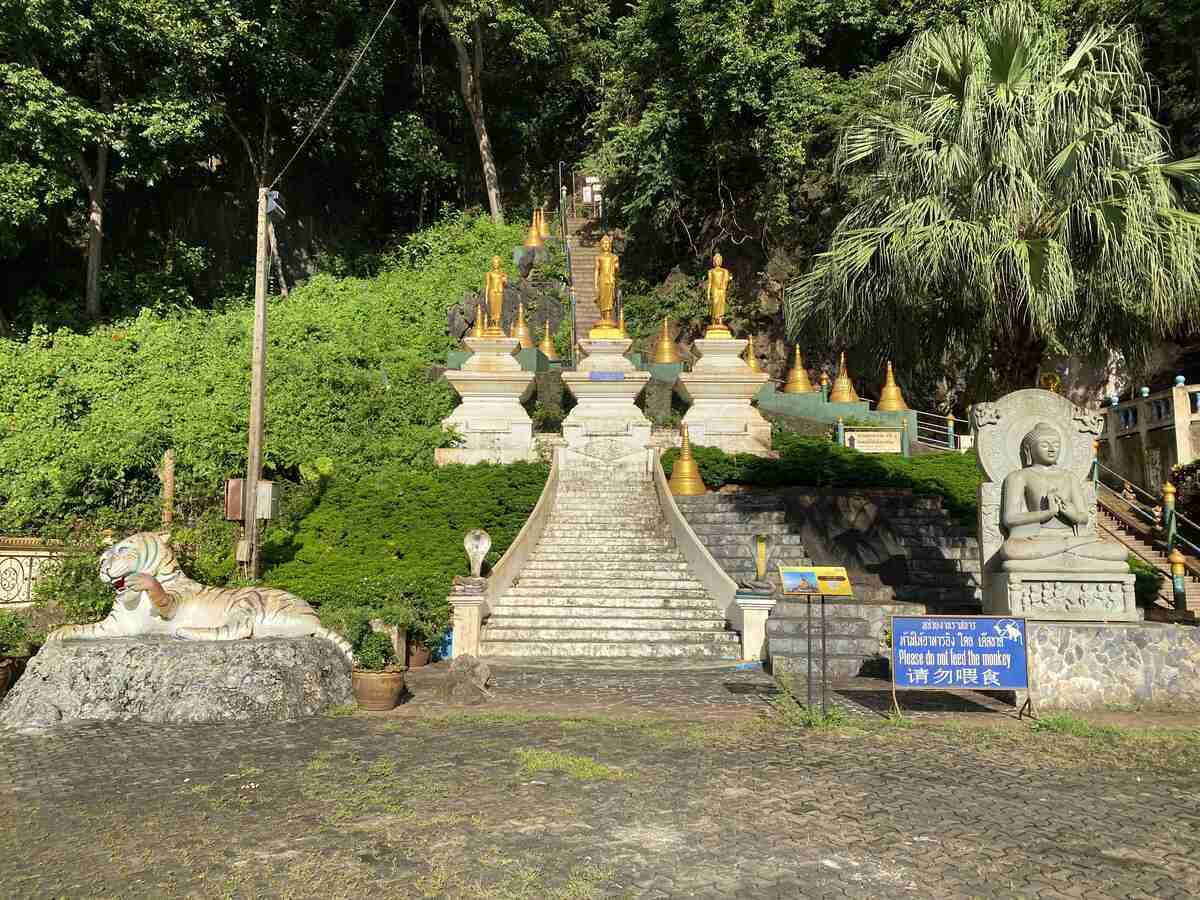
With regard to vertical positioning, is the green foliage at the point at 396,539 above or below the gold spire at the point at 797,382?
below

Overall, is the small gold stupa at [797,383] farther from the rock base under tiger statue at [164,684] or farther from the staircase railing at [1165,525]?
the rock base under tiger statue at [164,684]

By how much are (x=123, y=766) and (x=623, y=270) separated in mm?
30182

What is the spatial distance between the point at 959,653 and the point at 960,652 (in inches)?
0.5

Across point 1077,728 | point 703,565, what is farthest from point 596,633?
point 1077,728

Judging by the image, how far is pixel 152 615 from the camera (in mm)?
8914

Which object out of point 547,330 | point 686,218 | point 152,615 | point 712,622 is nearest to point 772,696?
point 712,622

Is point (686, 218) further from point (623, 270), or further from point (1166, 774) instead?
point (1166, 774)

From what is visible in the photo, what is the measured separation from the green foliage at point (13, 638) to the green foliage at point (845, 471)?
11883 mm

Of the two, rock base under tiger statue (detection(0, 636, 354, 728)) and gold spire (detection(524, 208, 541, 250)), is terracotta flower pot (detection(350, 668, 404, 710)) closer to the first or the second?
rock base under tiger statue (detection(0, 636, 354, 728))

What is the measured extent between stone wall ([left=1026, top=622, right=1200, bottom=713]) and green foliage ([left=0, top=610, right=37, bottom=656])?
11137 mm

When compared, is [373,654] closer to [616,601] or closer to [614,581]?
[616,601]

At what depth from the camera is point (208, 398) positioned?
1762 centimetres

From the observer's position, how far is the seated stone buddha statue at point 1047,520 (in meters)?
8.87

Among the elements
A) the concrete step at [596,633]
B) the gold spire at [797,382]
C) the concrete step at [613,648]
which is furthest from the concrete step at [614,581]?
the gold spire at [797,382]
